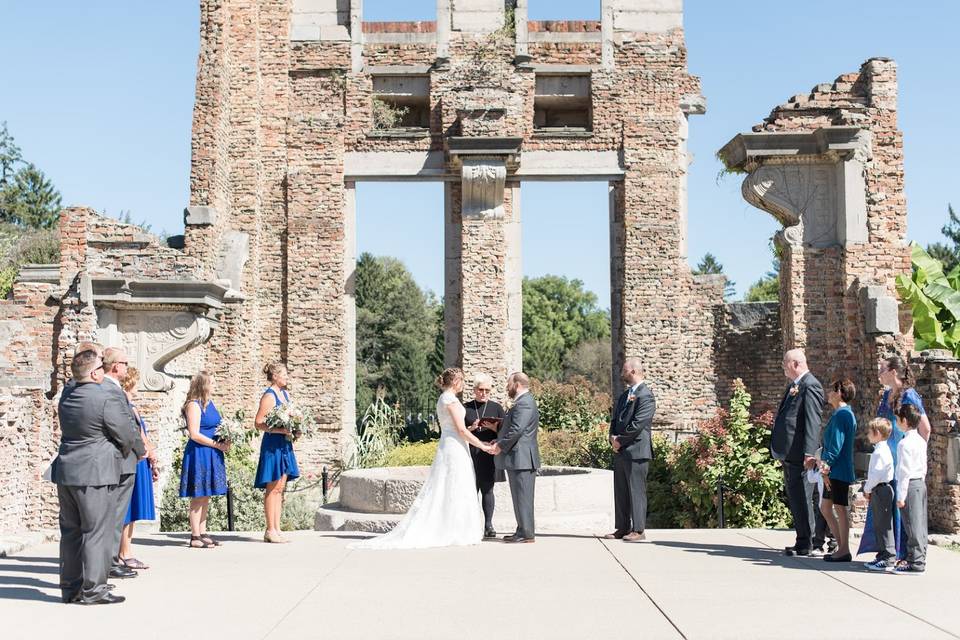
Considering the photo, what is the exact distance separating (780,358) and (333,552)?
50.0ft

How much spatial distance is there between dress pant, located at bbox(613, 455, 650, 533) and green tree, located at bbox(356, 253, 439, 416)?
36636 mm

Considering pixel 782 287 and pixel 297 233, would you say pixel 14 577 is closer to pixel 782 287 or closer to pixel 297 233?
pixel 782 287

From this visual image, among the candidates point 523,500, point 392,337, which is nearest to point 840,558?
point 523,500

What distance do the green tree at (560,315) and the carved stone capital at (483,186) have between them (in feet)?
137

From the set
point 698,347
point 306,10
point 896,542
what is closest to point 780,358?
point 698,347

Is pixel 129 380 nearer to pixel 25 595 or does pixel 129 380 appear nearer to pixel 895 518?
pixel 25 595

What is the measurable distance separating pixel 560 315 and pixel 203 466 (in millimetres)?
60470

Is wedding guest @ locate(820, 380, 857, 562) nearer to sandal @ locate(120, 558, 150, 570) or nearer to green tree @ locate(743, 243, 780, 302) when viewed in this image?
sandal @ locate(120, 558, 150, 570)

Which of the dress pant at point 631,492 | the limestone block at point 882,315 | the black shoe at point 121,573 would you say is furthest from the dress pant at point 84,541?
the limestone block at point 882,315

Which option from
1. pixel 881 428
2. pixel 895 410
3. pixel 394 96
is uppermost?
pixel 394 96

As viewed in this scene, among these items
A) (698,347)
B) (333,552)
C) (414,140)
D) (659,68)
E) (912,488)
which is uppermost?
(659,68)

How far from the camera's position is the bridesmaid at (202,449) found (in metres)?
9.96

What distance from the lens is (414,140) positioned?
22.5 m

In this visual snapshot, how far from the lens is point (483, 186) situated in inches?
857
